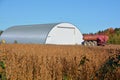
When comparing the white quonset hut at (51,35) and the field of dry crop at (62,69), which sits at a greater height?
the white quonset hut at (51,35)

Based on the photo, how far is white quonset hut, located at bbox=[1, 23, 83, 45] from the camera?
35.8m

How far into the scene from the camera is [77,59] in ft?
22.2

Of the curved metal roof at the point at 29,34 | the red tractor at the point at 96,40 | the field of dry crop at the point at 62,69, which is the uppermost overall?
the curved metal roof at the point at 29,34

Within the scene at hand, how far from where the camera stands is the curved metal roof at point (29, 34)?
36156 mm

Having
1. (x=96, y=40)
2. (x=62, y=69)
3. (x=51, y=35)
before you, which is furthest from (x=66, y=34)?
(x=62, y=69)

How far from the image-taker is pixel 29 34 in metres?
39.2

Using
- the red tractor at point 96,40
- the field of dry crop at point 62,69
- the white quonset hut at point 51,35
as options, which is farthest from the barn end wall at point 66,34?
the field of dry crop at point 62,69

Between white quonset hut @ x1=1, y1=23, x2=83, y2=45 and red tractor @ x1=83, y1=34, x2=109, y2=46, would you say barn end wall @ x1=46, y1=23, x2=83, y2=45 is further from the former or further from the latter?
red tractor @ x1=83, y1=34, x2=109, y2=46

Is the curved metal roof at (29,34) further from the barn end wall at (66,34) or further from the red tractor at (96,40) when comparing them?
the red tractor at (96,40)

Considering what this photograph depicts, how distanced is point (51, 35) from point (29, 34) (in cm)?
441

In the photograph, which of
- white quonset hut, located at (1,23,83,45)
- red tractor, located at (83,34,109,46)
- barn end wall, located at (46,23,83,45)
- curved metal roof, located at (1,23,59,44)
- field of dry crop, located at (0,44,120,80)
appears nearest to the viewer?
field of dry crop, located at (0,44,120,80)

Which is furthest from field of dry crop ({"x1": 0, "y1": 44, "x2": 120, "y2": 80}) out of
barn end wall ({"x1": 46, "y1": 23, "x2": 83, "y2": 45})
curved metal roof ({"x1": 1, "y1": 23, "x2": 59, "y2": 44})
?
barn end wall ({"x1": 46, "y1": 23, "x2": 83, "y2": 45})

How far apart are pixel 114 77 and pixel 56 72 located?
1.29 meters

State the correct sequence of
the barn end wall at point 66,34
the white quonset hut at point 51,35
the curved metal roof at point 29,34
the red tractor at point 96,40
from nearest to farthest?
the white quonset hut at point 51,35, the curved metal roof at point 29,34, the red tractor at point 96,40, the barn end wall at point 66,34
